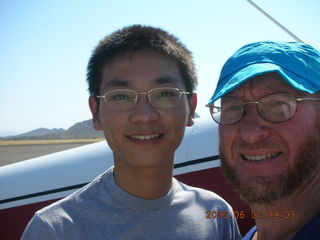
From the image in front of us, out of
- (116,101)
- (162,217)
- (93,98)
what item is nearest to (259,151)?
(162,217)

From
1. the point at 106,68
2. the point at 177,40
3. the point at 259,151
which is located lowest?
the point at 259,151

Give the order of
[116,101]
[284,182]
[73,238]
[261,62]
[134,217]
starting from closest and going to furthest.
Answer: [284,182] → [261,62] → [73,238] → [134,217] → [116,101]

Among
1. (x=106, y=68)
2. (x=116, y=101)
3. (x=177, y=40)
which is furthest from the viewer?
(x=177, y=40)

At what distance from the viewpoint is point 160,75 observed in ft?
6.18

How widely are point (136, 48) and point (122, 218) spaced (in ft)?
3.34

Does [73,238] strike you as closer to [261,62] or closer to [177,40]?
[261,62]

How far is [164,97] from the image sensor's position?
1825mm

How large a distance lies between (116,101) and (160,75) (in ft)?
0.98

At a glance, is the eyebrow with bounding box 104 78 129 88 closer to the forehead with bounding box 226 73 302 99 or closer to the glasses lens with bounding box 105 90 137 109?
the glasses lens with bounding box 105 90 137 109

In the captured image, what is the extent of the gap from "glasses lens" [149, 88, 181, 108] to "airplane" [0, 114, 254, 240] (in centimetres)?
141

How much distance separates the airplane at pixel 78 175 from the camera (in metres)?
3.08

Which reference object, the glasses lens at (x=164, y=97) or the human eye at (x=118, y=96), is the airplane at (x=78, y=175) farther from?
the human eye at (x=118, y=96)

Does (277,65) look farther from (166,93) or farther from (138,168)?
(138,168)

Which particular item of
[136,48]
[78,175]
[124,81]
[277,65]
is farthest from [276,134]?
[78,175]
